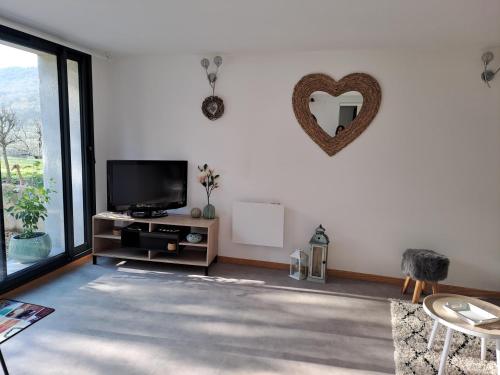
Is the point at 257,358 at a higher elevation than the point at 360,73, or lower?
lower

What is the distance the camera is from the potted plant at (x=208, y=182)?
353cm

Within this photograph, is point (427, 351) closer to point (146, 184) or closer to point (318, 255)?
point (318, 255)

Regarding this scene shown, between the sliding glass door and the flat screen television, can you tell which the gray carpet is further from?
the flat screen television

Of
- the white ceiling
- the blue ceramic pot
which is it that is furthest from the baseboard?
the white ceiling

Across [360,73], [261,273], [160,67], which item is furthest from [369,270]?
[160,67]

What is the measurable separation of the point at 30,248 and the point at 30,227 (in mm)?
187

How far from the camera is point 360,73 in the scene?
3127mm

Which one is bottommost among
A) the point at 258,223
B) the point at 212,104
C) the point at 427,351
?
the point at 427,351

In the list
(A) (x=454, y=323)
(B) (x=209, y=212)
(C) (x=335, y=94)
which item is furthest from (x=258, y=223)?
(A) (x=454, y=323)

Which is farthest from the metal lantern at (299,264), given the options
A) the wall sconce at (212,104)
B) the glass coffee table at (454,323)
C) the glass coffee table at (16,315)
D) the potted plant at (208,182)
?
the glass coffee table at (16,315)

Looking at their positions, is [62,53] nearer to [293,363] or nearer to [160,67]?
[160,67]

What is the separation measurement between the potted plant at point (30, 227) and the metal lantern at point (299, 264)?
2.33 m

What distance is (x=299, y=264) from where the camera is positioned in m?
3.31

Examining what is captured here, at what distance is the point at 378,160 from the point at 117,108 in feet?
9.35
